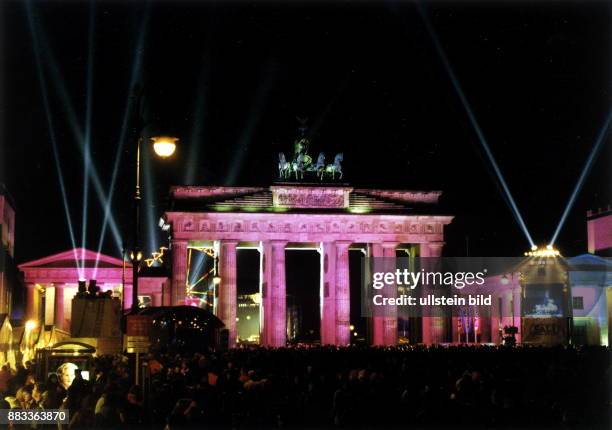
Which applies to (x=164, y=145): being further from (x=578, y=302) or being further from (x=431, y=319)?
(x=431, y=319)

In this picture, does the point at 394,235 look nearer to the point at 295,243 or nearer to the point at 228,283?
the point at 295,243

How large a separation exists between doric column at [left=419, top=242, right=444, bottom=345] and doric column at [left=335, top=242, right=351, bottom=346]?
6.83 metres

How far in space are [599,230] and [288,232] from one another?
35305 mm

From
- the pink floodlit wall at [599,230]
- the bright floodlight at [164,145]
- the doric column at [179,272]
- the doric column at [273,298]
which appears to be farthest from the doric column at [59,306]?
the bright floodlight at [164,145]

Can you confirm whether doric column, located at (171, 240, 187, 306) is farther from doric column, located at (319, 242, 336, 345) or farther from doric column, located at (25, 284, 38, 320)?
doric column, located at (319, 242, 336, 345)

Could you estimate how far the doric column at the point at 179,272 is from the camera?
73.6m

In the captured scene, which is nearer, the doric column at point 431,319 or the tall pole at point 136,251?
the tall pole at point 136,251

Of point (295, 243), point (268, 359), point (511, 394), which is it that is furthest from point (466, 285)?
point (511, 394)

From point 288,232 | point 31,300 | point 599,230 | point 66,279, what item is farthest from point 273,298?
point 599,230

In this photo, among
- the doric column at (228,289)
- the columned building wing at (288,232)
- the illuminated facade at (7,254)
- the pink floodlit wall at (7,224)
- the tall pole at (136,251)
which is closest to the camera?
the tall pole at (136,251)

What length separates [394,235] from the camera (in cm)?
7762

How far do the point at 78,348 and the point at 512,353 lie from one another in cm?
1787

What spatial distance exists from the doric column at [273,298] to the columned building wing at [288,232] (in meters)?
0.08

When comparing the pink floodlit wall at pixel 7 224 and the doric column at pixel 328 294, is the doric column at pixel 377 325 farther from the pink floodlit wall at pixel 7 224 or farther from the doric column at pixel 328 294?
the pink floodlit wall at pixel 7 224
